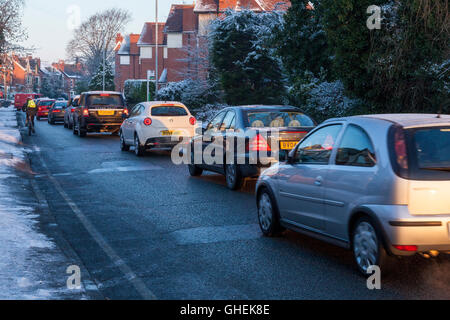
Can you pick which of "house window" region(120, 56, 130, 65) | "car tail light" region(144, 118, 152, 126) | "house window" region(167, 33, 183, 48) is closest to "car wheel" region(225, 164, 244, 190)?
"car tail light" region(144, 118, 152, 126)

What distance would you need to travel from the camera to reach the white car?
65.6ft

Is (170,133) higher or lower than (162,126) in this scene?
lower

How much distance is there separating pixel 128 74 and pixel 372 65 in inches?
3451

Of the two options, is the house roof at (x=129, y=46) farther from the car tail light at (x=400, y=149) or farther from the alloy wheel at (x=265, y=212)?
the car tail light at (x=400, y=149)

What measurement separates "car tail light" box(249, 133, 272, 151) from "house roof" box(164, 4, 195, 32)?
6240 centimetres

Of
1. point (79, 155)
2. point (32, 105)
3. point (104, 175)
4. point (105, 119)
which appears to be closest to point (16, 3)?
point (32, 105)

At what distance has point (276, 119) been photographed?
12.5 meters

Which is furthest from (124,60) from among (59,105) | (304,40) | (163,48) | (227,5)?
(304,40)

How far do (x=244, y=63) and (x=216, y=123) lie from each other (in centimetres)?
2147

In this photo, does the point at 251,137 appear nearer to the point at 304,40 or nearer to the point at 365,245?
the point at 365,245

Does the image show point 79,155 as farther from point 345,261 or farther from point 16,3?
point 16,3

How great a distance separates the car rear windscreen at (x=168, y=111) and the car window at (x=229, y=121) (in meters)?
6.90

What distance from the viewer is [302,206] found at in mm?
7762

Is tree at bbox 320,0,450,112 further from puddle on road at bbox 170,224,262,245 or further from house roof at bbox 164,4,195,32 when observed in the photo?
house roof at bbox 164,4,195,32
